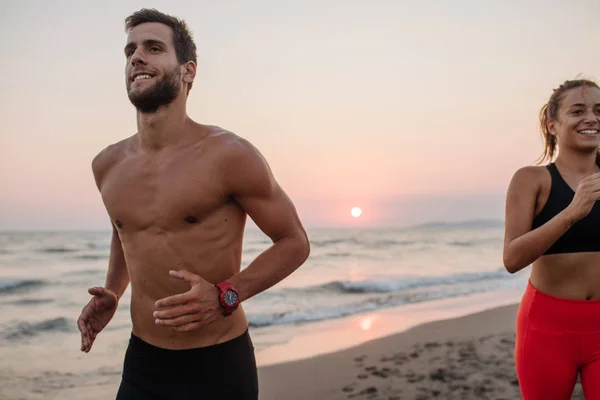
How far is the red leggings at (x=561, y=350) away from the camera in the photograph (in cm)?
257

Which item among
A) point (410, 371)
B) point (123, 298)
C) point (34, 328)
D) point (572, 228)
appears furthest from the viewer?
point (123, 298)

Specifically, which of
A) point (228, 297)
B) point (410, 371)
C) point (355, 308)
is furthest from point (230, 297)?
→ point (355, 308)

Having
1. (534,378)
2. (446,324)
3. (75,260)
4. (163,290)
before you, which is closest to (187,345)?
(163,290)

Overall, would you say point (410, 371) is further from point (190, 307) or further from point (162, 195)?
point (190, 307)

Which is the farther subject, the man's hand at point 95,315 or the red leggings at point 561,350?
the red leggings at point 561,350

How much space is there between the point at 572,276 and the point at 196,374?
1.81 meters

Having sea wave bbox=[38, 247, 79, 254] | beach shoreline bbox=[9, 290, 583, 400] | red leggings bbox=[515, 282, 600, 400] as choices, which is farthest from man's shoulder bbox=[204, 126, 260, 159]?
sea wave bbox=[38, 247, 79, 254]

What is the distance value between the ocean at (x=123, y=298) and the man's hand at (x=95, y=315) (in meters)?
4.58

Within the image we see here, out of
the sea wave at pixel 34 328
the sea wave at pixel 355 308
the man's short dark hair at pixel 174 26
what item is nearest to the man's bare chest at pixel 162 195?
the man's short dark hair at pixel 174 26

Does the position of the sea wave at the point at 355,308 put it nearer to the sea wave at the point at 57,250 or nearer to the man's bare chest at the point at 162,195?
the man's bare chest at the point at 162,195

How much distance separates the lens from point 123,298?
13234 millimetres

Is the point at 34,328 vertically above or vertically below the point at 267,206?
below

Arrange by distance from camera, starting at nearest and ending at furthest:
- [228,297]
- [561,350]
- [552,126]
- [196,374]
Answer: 1. [228,297]
2. [196,374]
3. [561,350]
4. [552,126]

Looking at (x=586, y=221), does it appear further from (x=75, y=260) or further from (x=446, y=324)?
(x=75, y=260)
